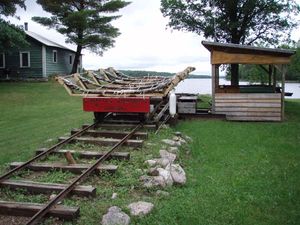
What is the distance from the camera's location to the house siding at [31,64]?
103 ft

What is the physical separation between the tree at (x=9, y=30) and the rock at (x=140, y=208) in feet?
69.4

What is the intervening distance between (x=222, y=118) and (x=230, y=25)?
20.2 feet

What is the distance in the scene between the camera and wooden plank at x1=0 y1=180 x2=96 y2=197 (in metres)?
5.44

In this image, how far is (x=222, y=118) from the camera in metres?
14.2

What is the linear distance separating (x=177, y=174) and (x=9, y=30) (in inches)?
820

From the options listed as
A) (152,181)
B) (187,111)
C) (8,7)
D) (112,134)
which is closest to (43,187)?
(152,181)

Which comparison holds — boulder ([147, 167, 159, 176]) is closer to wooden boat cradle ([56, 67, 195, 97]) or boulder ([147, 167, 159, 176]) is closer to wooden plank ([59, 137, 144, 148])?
wooden plank ([59, 137, 144, 148])

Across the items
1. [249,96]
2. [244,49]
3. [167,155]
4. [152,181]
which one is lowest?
[152,181]

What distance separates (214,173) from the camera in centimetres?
702

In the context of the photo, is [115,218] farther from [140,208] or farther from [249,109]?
[249,109]

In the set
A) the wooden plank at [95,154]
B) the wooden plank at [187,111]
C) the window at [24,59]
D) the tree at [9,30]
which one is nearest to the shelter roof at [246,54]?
the wooden plank at [187,111]

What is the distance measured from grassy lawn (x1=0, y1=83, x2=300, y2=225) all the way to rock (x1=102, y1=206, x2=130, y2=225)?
4.5 inches

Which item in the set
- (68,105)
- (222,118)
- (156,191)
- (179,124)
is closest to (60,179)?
(156,191)

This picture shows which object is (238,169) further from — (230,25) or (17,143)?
(230,25)
